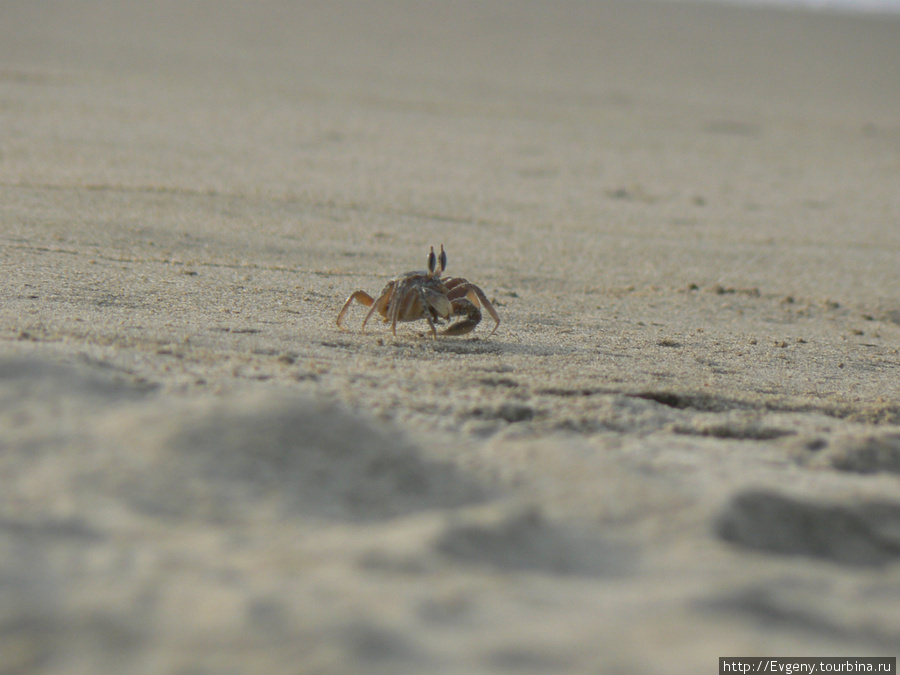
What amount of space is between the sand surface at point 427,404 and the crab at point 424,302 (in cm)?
15

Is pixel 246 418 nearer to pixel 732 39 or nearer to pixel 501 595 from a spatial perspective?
pixel 501 595

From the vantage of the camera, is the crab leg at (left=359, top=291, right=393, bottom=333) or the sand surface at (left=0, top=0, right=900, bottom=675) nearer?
the sand surface at (left=0, top=0, right=900, bottom=675)

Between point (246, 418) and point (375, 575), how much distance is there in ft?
2.36

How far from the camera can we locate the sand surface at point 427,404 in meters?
1.60

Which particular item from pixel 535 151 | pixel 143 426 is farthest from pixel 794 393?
pixel 535 151

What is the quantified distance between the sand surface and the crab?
154mm

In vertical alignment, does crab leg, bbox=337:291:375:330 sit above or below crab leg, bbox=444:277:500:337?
below

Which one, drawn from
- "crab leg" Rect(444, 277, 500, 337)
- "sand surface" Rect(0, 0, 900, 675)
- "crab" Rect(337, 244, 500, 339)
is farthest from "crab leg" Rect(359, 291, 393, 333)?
"crab leg" Rect(444, 277, 500, 337)

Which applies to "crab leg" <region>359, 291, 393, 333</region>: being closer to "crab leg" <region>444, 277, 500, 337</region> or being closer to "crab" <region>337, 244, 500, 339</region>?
"crab" <region>337, 244, 500, 339</region>

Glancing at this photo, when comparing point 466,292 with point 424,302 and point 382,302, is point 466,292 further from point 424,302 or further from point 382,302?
point 382,302

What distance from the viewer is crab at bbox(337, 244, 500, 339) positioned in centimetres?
385

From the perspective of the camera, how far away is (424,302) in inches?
151

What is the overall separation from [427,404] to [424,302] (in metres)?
1.15

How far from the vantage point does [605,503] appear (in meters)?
2.06
